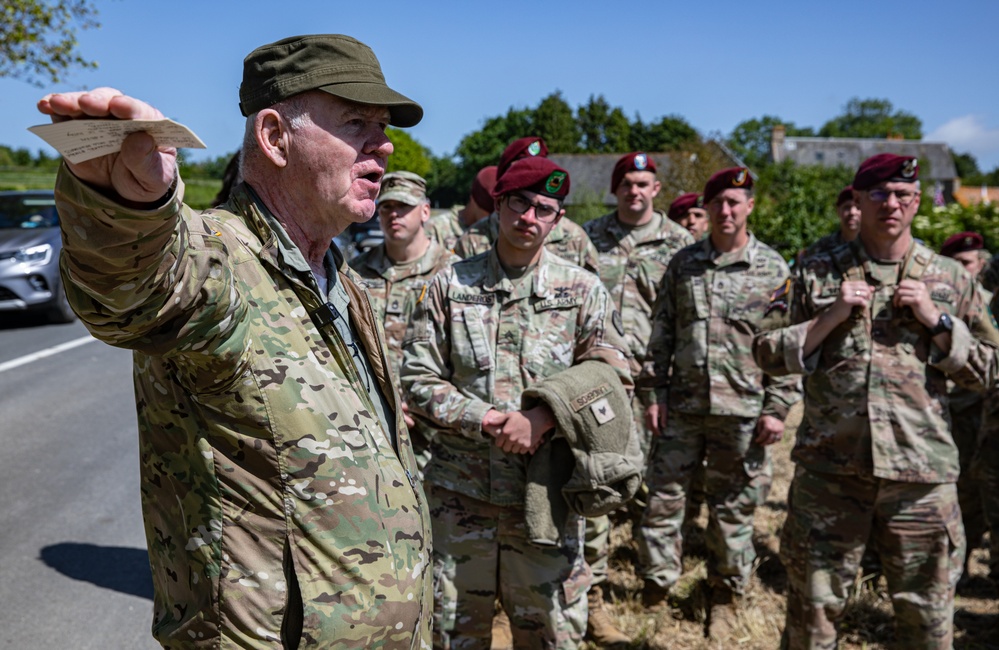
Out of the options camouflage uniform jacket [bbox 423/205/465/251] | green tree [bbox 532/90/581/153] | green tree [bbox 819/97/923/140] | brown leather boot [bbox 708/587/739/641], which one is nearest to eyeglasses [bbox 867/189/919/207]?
brown leather boot [bbox 708/587/739/641]

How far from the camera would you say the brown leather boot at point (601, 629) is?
4.41 metres

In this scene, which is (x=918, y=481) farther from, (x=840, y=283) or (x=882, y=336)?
(x=840, y=283)

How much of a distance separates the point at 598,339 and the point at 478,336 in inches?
19.8

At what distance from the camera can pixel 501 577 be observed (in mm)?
3494

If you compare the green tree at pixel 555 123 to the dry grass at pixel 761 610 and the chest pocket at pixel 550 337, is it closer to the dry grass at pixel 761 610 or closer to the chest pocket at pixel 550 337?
the dry grass at pixel 761 610

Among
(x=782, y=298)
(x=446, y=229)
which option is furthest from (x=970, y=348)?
(x=446, y=229)

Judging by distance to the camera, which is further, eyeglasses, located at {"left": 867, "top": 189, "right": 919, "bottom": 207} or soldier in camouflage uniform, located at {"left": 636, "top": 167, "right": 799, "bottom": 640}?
soldier in camouflage uniform, located at {"left": 636, "top": 167, "right": 799, "bottom": 640}

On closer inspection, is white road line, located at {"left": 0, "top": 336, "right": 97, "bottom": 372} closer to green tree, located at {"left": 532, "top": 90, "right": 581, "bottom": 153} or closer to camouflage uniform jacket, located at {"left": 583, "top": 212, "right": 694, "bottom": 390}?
camouflage uniform jacket, located at {"left": 583, "top": 212, "right": 694, "bottom": 390}

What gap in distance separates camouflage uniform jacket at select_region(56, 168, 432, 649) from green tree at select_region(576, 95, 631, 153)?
71625 mm

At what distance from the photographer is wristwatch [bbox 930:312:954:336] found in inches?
136

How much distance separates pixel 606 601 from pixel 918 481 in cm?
212

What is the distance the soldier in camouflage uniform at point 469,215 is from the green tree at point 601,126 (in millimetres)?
66468

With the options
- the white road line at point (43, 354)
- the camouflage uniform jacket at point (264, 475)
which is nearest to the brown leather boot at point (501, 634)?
the camouflage uniform jacket at point (264, 475)

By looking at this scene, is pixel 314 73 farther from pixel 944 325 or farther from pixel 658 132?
pixel 658 132
